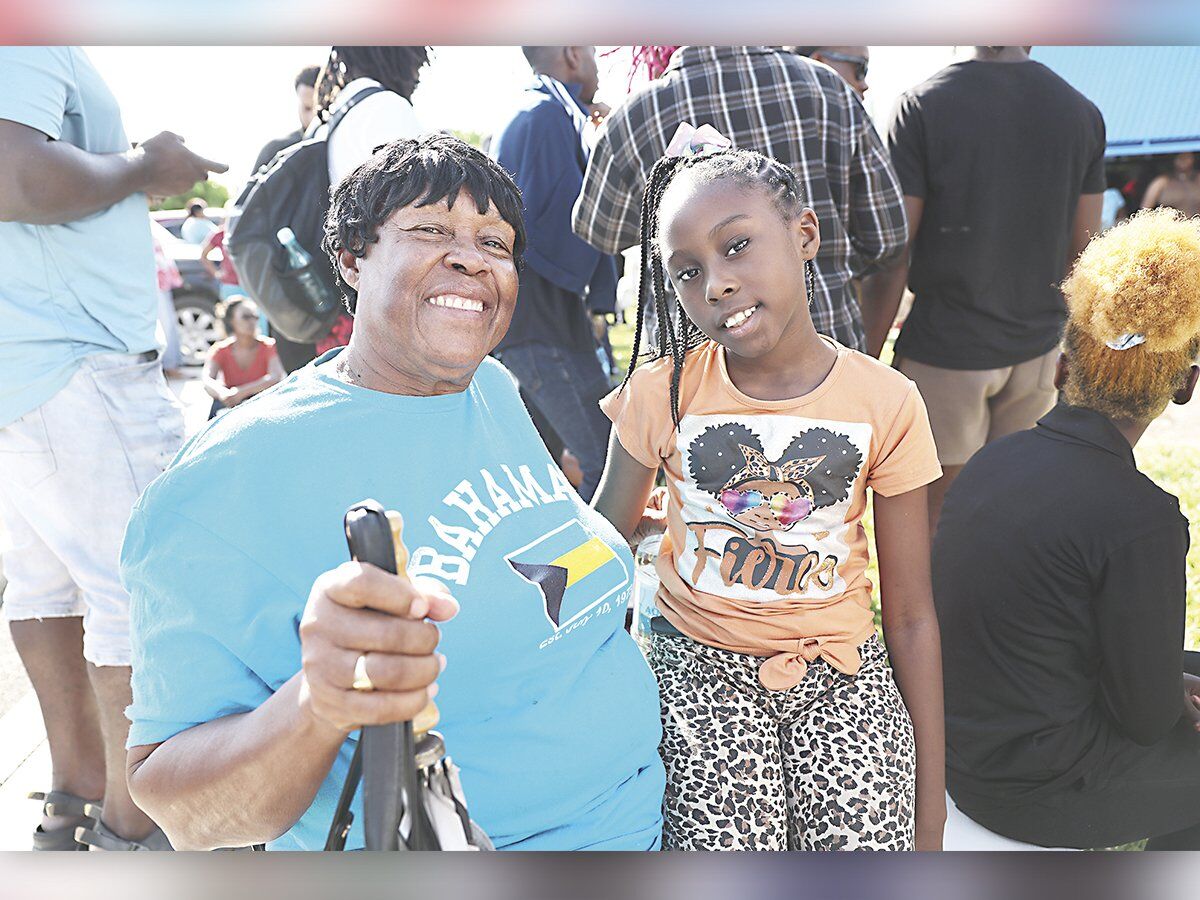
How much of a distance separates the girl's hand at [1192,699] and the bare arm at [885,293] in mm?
1275

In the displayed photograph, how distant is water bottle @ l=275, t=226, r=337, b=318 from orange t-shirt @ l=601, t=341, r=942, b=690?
1.33m

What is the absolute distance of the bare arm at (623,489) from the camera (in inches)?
75.3

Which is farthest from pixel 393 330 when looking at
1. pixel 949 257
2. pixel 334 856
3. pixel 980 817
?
pixel 949 257

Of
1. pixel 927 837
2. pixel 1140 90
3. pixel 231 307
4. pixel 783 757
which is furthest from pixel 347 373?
pixel 231 307

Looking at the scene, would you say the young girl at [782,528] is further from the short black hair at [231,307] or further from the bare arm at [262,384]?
the short black hair at [231,307]

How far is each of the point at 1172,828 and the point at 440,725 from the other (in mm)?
1595

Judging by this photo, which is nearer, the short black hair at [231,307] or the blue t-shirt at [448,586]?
the blue t-shirt at [448,586]

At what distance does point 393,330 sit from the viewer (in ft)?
4.57

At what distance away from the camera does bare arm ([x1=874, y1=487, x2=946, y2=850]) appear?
1797mm

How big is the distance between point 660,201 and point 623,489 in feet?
1.78

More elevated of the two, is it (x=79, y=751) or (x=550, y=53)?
(x=550, y=53)

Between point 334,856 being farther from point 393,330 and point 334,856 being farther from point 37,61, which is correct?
point 37,61

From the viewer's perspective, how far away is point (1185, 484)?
3.34 meters

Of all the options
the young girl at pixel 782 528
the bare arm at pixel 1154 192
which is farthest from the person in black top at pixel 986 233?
the young girl at pixel 782 528
